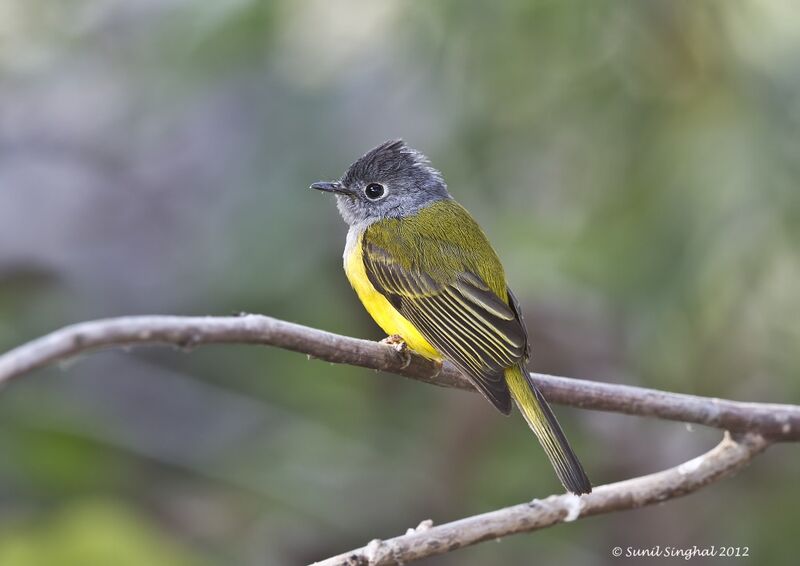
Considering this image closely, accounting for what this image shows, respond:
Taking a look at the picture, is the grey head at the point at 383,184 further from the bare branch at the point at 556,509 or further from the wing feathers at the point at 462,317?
the bare branch at the point at 556,509

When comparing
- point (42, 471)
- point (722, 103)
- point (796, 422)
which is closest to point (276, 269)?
point (42, 471)

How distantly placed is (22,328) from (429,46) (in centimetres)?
220

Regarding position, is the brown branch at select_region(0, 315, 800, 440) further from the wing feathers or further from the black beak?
the black beak

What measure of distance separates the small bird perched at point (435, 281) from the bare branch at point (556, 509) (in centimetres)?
7

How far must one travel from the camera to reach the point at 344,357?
2.38 metres

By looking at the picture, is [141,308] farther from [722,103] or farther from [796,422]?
[796,422]

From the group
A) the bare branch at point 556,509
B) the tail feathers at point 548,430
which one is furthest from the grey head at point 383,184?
the bare branch at point 556,509

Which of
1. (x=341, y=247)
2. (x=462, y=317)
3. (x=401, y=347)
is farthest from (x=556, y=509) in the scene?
(x=341, y=247)

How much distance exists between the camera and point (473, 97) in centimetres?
440

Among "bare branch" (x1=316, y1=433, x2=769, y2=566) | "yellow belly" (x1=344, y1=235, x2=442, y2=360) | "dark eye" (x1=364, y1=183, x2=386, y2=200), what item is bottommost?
→ "bare branch" (x1=316, y1=433, x2=769, y2=566)

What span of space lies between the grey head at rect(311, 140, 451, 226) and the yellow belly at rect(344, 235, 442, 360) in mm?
Result: 194

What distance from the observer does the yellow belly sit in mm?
3215

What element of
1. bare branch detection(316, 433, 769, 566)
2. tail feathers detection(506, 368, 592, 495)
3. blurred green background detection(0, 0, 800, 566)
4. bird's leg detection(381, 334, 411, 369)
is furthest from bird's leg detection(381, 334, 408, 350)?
blurred green background detection(0, 0, 800, 566)

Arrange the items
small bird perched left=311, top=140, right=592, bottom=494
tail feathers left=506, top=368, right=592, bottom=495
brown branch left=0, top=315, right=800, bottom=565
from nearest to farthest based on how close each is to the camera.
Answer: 1. brown branch left=0, top=315, right=800, bottom=565
2. tail feathers left=506, top=368, right=592, bottom=495
3. small bird perched left=311, top=140, right=592, bottom=494
